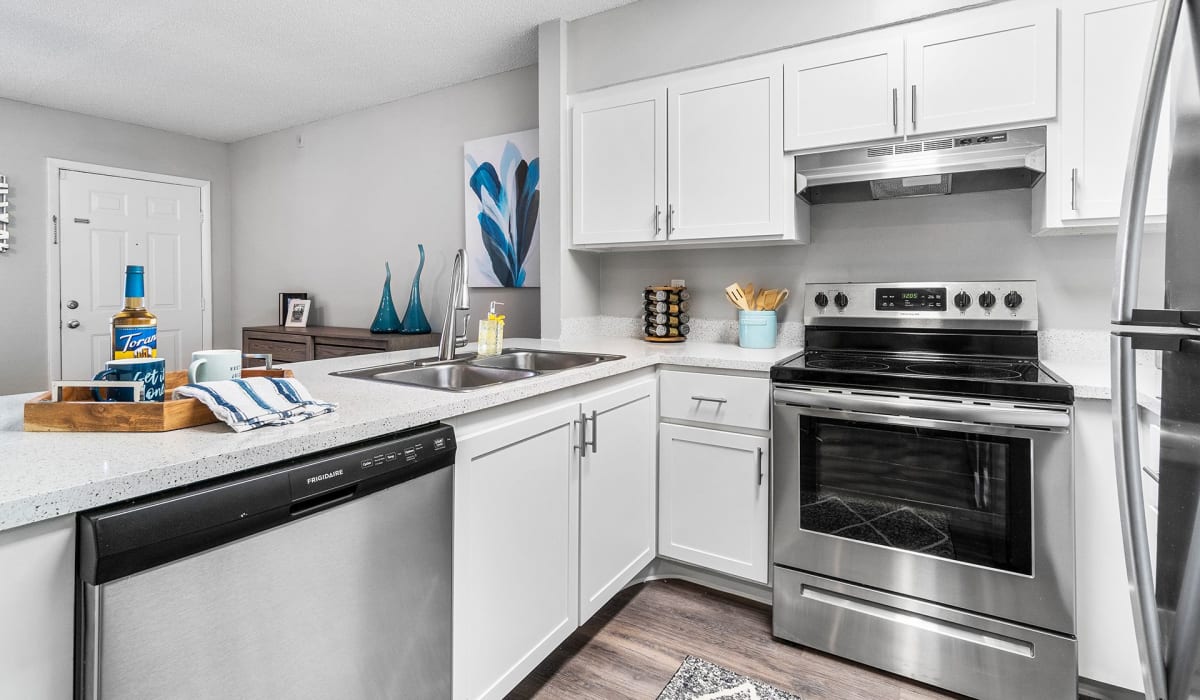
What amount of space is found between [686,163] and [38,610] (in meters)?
2.31

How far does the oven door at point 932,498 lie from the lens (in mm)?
1580

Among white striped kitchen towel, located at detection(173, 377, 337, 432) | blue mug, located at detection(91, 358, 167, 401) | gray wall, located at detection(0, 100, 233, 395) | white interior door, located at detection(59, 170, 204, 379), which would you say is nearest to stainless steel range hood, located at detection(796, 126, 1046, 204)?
white striped kitchen towel, located at detection(173, 377, 337, 432)

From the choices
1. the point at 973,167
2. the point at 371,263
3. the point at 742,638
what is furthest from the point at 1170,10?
the point at 371,263

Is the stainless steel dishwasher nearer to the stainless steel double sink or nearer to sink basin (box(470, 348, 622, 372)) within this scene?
the stainless steel double sink

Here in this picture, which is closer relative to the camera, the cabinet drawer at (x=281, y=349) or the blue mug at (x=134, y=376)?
the blue mug at (x=134, y=376)

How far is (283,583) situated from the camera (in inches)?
38.5

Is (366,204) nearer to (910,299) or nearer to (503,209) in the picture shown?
(503,209)

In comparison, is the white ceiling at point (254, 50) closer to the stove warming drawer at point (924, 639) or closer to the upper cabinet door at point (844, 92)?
the upper cabinet door at point (844, 92)

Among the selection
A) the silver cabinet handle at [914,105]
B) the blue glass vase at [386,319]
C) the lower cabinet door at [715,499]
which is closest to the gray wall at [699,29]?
the silver cabinet handle at [914,105]

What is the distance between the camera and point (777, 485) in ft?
6.41

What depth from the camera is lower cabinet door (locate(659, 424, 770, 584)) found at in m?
2.05

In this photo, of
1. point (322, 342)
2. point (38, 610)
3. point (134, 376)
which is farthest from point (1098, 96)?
point (322, 342)

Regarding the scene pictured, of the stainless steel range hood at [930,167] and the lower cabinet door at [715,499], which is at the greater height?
the stainless steel range hood at [930,167]

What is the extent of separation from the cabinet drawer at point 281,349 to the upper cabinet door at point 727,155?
2.62 m
